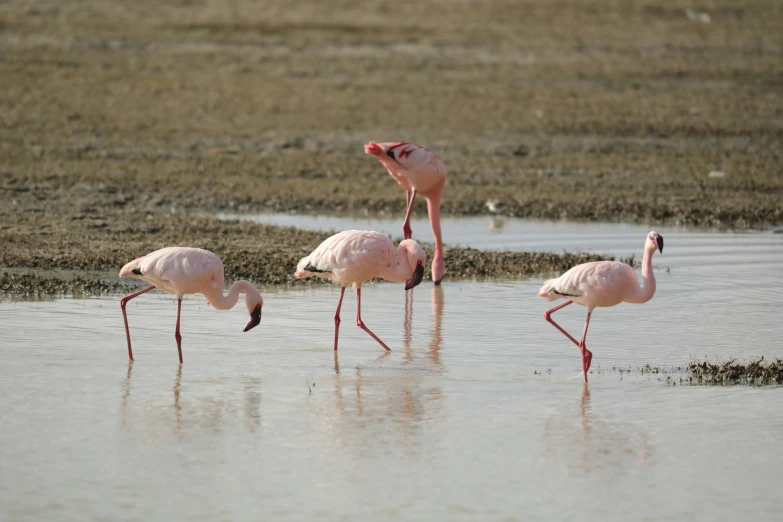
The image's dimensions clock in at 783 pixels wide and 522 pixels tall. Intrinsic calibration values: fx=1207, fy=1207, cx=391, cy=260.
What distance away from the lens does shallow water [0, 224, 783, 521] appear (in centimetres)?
503

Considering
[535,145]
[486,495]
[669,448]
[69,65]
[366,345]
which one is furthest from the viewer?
[69,65]

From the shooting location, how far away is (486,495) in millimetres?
5082

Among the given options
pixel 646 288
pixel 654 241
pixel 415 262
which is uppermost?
pixel 654 241

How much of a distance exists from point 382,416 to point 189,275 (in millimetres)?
1734

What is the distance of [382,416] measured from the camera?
249 inches

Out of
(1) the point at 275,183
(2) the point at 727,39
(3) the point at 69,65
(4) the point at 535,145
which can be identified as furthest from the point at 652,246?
(2) the point at 727,39

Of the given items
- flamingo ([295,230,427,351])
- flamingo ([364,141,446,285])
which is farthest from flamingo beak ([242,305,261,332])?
flamingo ([364,141,446,285])

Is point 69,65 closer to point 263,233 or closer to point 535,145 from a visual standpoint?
point 535,145

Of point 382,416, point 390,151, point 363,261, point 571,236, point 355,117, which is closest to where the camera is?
point 382,416

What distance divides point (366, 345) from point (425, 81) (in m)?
13.8

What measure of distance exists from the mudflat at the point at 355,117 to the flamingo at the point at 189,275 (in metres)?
2.33

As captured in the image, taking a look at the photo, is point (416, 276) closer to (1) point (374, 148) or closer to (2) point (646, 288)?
(2) point (646, 288)

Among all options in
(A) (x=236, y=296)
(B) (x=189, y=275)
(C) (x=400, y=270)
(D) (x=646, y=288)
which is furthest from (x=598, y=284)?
(B) (x=189, y=275)

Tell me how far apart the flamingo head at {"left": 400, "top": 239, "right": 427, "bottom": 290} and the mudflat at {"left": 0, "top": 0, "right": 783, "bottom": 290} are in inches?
88.8
